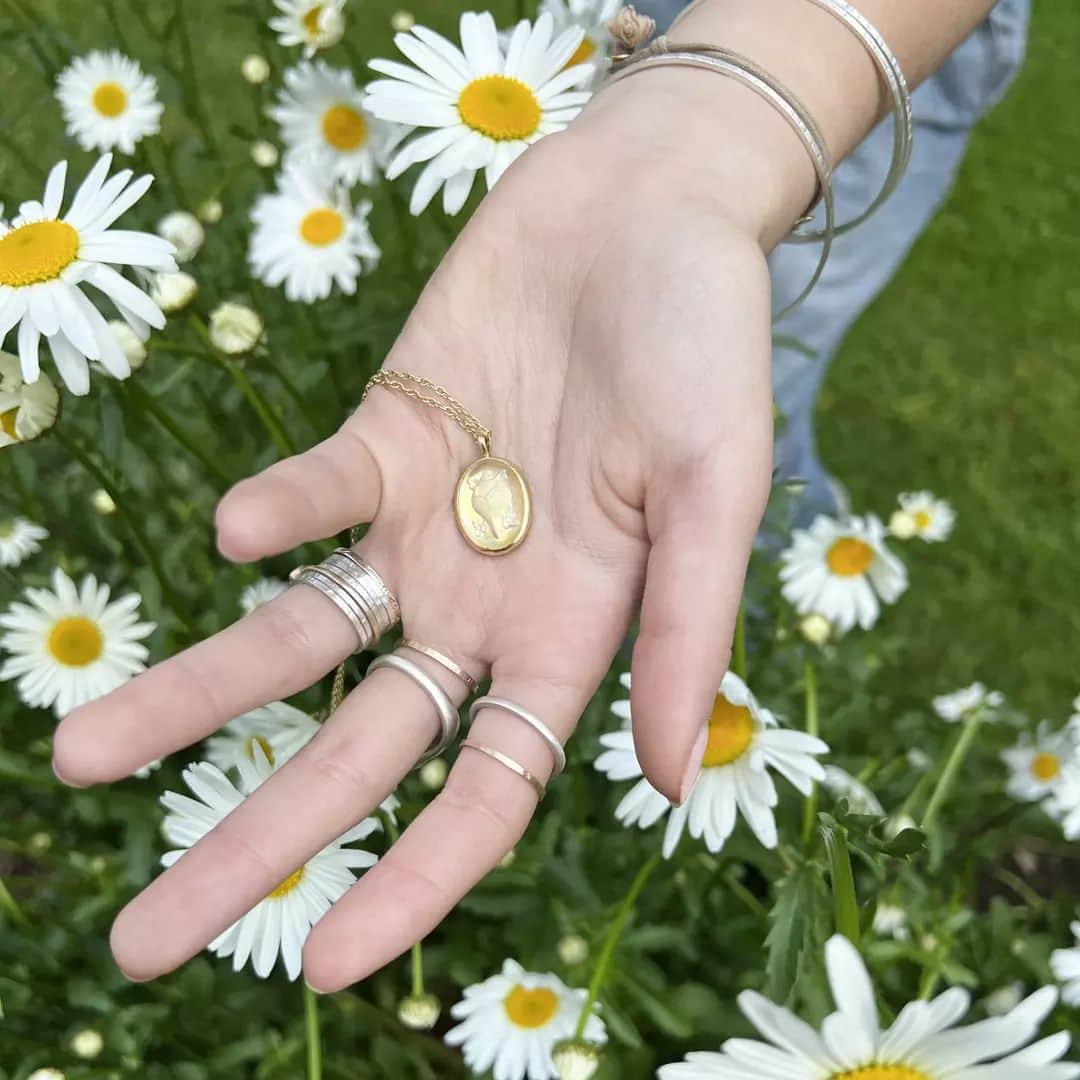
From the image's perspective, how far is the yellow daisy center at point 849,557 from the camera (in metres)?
1.51

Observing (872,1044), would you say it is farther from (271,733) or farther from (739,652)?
(271,733)

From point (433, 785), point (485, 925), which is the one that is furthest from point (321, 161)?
point (485, 925)

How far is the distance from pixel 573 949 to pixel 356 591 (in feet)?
1.43

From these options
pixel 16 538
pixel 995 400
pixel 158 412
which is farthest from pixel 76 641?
pixel 995 400

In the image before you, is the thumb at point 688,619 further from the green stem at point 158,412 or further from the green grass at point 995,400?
the green grass at point 995,400

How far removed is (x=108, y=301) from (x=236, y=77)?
1.34m

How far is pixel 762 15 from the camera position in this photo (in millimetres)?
1127

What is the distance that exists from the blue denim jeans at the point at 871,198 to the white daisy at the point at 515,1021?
72cm

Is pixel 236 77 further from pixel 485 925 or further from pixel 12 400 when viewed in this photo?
pixel 485 925

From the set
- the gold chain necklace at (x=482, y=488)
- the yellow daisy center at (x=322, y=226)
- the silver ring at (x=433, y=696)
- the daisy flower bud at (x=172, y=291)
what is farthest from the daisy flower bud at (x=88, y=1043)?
the yellow daisy center at (x=322, y=226)

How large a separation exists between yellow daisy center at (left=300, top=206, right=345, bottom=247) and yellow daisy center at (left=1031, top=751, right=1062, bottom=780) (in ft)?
3.76

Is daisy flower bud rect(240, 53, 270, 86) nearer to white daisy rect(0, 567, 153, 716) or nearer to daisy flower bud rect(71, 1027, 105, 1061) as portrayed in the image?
white daisy rect(0, 567, 153, 716)

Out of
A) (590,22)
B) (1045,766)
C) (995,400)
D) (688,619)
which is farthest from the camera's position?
(995,400)

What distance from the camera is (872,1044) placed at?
2.00 feet
